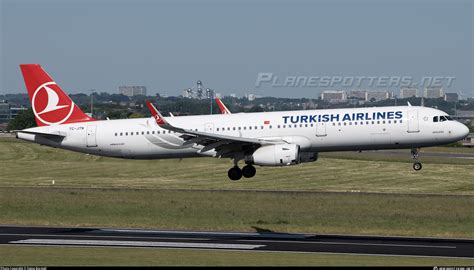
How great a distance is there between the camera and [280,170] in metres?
84.5

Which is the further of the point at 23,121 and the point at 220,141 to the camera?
the point at 23,121

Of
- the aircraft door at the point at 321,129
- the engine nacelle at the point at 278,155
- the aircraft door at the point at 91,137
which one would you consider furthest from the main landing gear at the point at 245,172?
the aircraft door at the point at 91,137

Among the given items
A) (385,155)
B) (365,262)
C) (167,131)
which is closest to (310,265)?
(365,262)

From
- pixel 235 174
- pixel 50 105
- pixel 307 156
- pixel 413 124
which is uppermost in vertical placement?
pixel 50 105

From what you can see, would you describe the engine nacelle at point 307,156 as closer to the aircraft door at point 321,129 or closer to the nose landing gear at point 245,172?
the aircraft door at point 321,129

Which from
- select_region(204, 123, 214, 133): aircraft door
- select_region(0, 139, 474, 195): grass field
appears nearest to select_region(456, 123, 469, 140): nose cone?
select_region(204, 123, 214, 133): aircraft door

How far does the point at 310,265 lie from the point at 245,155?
20634 millimetres

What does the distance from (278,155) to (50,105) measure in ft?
57.3

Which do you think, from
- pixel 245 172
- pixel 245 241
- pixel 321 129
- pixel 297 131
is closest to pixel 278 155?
pixel 297 131

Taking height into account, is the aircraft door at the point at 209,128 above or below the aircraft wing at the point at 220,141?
above

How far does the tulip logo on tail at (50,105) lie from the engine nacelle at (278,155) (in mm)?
14491

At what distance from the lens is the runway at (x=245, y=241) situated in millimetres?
41406

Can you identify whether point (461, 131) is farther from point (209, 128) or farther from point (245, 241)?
point (245, 241)

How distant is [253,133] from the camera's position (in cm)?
5538
